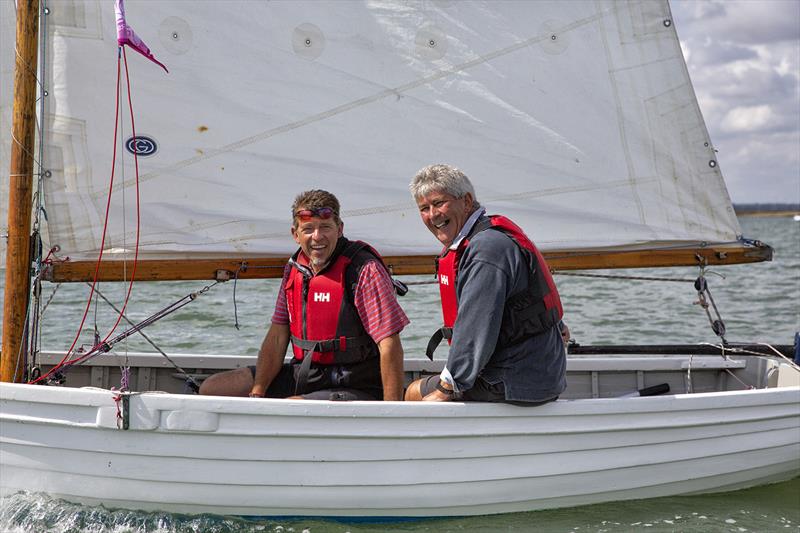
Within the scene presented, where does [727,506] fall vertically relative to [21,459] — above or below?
below

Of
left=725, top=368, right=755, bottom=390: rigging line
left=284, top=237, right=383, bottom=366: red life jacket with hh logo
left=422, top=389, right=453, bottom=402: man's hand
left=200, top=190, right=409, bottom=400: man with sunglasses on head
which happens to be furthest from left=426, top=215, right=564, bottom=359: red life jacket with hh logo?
left=725, top=368, right=755, bottom=390: rigging line

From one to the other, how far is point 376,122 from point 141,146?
1.09 meters

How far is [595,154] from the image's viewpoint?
433cm

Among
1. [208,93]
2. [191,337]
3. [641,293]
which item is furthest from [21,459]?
[641,293]

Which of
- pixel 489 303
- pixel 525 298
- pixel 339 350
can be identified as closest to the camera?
pixel 489 303

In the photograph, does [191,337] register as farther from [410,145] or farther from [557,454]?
[557,454]

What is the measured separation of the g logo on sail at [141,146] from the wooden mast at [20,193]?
1.45 feet

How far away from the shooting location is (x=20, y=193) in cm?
364

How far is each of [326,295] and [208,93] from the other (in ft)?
4.06

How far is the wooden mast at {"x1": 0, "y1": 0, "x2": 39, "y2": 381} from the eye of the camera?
3609mm

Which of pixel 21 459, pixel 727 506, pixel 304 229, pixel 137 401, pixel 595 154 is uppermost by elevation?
pixel 595 154

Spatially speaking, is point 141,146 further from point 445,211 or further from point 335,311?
point 445,211

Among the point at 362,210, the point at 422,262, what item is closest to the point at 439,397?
the point at 422,262

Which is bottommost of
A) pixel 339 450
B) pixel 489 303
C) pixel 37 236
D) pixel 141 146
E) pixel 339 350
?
pixel 339 450
